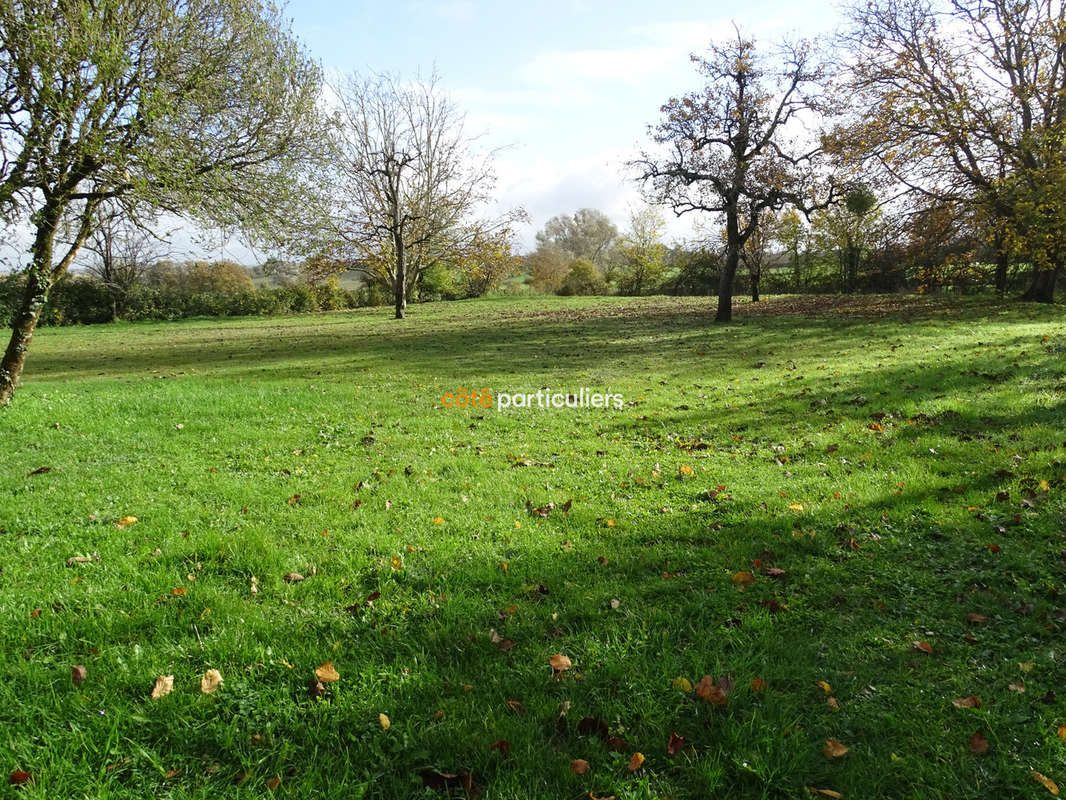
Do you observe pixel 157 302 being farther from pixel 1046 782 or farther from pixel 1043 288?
pixel 1043 288

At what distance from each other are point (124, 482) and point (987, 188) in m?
22.2

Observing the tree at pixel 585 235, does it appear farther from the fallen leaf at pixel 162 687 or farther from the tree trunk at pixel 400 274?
the fallen leaf at pixel 162 687

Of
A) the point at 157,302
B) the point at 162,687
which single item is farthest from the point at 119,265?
the point at 162,687

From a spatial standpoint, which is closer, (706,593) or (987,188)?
(706,593)

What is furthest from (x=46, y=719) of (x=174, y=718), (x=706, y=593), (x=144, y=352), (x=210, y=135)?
(x=144, y=352)

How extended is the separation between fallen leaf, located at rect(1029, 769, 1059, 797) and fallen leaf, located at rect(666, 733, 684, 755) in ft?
4.62

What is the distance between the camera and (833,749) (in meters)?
2.35

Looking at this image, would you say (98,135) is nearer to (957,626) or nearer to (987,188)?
(957,626)

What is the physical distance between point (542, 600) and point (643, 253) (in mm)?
46104

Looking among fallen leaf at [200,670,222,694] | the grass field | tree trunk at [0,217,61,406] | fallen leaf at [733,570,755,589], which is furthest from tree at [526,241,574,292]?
fallen leaf at [200,670,222,694]

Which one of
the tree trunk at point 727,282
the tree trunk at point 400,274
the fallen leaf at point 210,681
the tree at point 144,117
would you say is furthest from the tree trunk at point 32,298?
the tree trunk at point 400,274

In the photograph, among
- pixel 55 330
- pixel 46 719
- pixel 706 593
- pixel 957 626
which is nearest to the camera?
pixel 46 719

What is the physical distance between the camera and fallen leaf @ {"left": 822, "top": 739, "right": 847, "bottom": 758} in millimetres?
2328

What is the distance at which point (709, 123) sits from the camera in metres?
18.5
